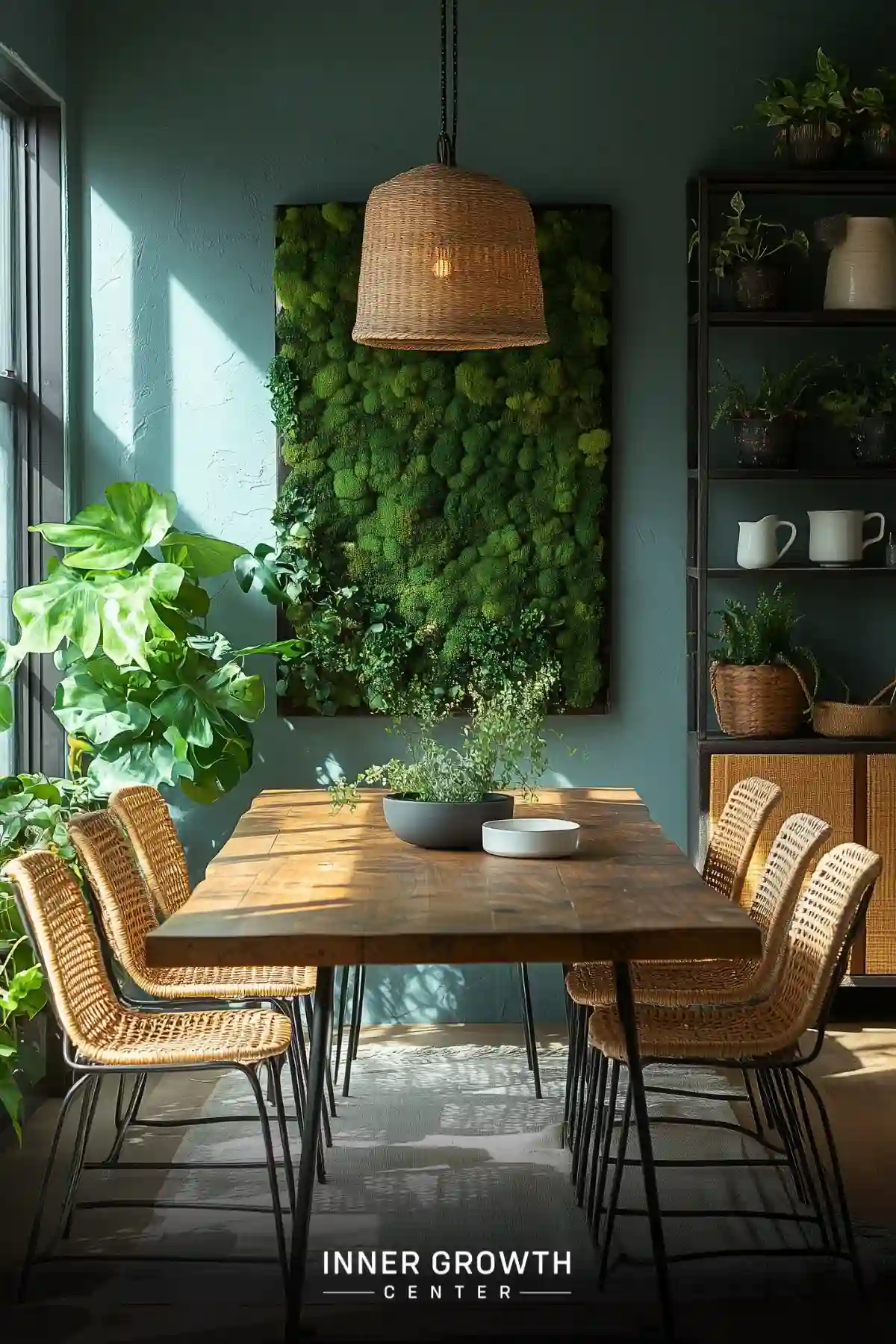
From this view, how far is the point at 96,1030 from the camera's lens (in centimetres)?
302

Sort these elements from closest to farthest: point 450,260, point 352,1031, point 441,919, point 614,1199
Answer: point 441,919
point 614,1199
point 450,260
point 352,1031

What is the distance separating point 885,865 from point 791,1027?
5.89ft

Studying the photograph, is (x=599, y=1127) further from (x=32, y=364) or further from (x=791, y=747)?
(x=32, y=364)

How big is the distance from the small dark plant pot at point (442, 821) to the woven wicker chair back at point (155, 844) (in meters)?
0.60

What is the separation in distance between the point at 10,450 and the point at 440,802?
6.75 feet

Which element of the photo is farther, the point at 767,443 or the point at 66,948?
the point at 767,443

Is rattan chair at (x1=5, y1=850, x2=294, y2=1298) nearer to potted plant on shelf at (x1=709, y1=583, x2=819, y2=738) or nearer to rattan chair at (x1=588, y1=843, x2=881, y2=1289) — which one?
rattan chair at (x1=588, y1=843, x2=881, y2=1289)

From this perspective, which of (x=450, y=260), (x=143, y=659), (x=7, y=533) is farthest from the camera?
(x=7, y=533)

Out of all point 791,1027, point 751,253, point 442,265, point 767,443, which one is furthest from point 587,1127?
point 751,253

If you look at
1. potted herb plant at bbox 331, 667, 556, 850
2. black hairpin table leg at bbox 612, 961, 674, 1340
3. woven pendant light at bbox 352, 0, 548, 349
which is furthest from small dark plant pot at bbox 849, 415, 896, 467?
black hairpin table leg at bbox 612, 961, 674, 1340

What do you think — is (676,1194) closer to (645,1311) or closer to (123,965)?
(645,1311)

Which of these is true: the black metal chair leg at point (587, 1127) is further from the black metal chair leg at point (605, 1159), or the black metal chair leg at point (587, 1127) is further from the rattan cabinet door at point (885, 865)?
the rattan cabinet door at point (885, 865)

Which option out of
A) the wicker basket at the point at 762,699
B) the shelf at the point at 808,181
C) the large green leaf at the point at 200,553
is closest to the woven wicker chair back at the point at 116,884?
the large green leaf at the point at 200,553

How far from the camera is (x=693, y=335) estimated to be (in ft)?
16.0
